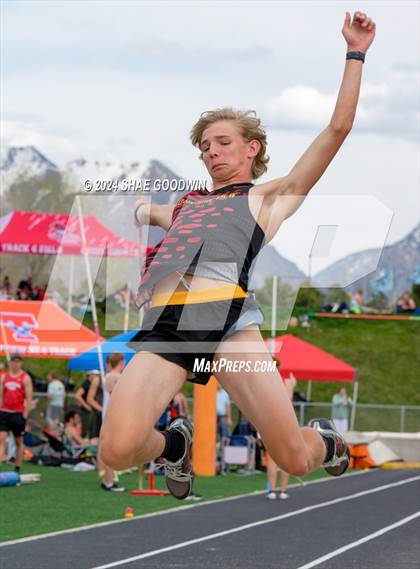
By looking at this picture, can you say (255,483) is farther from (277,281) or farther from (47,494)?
(277,281)

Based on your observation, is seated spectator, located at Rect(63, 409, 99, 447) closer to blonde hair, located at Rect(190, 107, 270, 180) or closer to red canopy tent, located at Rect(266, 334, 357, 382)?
red canopy tent, located at Rect(266, 334, 357, 382)

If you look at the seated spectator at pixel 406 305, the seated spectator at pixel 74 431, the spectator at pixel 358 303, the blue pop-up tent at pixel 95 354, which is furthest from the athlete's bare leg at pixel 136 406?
the seated spectator at pixel 406 305

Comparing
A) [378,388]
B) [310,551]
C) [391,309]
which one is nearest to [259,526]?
[310,551]

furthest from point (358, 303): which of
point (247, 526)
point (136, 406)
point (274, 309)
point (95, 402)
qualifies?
point (136, 406)

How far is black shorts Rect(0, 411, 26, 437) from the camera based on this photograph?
55.9 ft

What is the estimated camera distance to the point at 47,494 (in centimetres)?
1547

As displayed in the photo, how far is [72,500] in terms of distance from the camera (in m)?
14.8

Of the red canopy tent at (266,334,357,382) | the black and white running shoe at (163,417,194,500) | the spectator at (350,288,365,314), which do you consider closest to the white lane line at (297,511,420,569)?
the black and white running shoe at (163,417,194,500)

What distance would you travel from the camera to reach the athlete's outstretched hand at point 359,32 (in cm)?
549

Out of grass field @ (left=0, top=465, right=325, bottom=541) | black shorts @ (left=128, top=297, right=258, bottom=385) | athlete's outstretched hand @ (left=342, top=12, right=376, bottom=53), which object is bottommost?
grass field @ (left=0, top=465, right=325, bottom=541)

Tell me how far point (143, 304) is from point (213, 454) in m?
15.2

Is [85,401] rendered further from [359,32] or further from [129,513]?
[359,32]

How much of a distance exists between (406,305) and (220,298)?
4444 centimetres

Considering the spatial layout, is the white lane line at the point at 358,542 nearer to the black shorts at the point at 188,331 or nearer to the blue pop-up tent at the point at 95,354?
the black shorts at the point at 188,331
